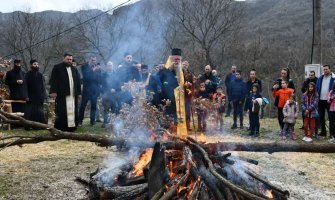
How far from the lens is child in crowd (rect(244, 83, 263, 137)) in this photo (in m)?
11.6

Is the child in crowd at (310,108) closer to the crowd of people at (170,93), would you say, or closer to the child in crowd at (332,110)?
the crowd of people at (170,93)

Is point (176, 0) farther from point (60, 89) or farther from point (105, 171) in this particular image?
point (105, 171)

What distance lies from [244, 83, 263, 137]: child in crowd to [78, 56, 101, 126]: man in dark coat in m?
4.87

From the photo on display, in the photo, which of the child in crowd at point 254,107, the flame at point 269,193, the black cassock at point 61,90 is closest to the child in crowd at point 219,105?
the child in crowd at point 254,107

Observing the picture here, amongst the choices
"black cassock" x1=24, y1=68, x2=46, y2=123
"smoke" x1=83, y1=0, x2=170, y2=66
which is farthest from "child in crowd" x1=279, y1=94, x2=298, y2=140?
"smoke" x1=83, y1=0, x2=170, y2=66

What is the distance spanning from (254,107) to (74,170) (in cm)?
637

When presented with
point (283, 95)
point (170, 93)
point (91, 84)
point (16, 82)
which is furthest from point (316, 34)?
point (16, 82)

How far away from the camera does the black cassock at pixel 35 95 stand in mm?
12711

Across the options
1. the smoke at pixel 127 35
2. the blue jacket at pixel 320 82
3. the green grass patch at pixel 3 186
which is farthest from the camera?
the smoke at pixel 127 35

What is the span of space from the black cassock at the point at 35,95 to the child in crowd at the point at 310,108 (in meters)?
8.11

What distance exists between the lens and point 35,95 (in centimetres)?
1284

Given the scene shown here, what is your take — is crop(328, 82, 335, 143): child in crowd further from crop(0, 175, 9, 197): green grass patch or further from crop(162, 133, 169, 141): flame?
crop(0, 175, 9, 197): green grass patch

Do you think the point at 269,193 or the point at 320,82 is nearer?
the point at 269,193

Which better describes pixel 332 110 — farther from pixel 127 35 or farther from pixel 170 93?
pixel 127 35
